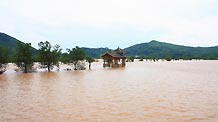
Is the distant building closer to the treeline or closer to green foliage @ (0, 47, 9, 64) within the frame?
the treeline

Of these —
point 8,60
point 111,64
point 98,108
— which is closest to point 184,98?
point 98,108

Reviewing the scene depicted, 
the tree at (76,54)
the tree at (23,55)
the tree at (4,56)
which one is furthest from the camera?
the tree at (76,54)

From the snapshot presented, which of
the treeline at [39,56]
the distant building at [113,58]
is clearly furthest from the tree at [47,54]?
the distant building at [113,58]

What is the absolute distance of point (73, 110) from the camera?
13.9m

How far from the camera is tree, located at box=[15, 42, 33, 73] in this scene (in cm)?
4180

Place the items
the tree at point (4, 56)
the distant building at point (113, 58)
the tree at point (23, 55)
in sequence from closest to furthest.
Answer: the tree at point (4, 56)
the tree at point (23, 55)
the distant building at point (113, 58)

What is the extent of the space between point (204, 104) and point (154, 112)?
3.56m

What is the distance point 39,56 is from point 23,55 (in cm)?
296

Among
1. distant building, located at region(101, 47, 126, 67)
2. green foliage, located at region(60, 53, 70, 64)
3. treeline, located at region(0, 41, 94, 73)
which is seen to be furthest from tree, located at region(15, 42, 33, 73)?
distant building, located at region(101, 47, 126, 67)

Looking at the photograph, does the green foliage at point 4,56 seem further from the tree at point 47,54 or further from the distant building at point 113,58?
the distant building at point 113,58

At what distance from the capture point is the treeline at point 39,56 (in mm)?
41719

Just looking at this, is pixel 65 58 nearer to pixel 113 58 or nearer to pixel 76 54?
pixel 76 54

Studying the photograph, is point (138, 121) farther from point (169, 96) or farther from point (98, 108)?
point (169, 96)

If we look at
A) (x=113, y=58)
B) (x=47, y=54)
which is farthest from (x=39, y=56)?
(x=113, y=58)
